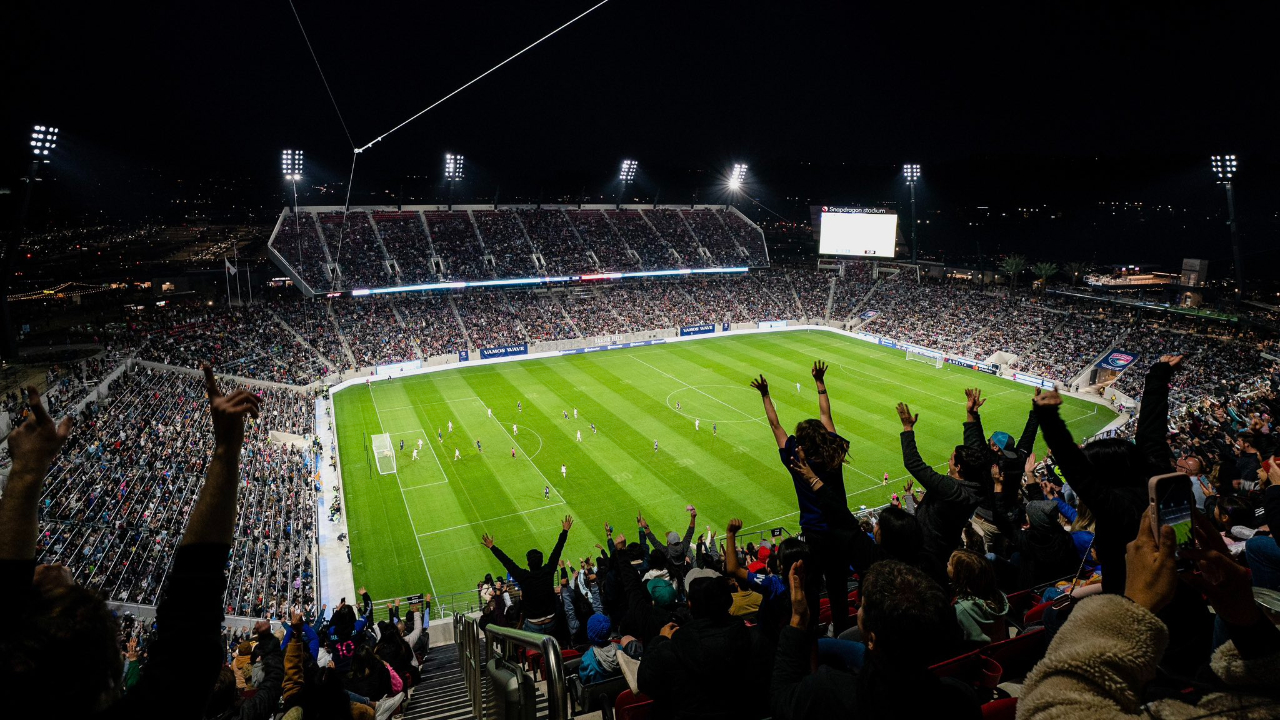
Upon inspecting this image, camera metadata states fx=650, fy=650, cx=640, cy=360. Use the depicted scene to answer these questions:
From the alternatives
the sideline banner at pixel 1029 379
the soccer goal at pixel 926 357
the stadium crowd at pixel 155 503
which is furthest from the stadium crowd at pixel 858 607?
the soccer goal at pixel 926 357

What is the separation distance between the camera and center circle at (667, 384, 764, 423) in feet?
127

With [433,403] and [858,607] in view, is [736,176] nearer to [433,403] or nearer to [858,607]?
[433,403]

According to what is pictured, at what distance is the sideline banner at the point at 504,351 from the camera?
52188 mm

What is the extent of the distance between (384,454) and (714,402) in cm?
1974

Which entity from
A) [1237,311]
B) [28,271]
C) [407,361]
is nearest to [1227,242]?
[1237,311]

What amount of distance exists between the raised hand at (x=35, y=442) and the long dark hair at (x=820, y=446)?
438 centimetres

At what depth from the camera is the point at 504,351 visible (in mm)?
52812

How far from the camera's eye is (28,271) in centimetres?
6209

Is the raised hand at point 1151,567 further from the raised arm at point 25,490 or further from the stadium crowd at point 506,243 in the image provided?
the stadium crowd at point 506,243

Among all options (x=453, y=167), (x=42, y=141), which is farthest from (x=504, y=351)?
(x=42, y=141)

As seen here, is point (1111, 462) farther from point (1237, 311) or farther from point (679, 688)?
point (1237, 311)

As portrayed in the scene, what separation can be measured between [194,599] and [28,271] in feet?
273

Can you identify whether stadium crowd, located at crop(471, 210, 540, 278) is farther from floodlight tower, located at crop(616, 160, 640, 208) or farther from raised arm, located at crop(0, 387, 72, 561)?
raised arm, located at crop(0, 387, 72, 561)

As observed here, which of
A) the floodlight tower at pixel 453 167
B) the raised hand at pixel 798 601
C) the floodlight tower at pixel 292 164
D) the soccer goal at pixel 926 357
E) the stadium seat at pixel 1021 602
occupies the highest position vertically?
the floodlight tower at pixel 453 167
